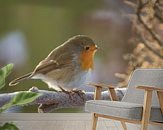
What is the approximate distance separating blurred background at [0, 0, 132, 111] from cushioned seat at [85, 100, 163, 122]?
1339mm

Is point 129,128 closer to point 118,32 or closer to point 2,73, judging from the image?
point 118,32

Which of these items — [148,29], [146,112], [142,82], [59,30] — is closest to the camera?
[146,112]

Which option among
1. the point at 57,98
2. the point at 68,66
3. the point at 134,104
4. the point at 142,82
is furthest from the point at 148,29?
the point at 134,104

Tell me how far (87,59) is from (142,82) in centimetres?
→ 67

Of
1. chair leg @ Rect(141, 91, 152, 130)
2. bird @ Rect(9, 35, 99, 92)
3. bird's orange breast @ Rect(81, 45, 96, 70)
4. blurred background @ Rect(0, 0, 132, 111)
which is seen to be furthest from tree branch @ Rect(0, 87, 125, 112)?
chair leg @ Rect(141, 91, 152, 130)

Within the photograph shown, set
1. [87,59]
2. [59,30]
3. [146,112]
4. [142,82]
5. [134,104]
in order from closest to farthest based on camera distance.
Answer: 1. [146,112]
2. [134,104]
3. [142,82]
4. [87,59]
5. [59,30]

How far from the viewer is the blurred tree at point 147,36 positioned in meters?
4.50

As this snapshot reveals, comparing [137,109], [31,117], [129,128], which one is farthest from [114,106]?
[31,117]

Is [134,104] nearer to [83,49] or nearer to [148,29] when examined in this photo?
[83,49]

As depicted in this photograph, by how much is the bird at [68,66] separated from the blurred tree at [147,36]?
2.47 ft

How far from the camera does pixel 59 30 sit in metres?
4.65

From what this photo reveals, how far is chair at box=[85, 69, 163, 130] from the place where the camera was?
293cm

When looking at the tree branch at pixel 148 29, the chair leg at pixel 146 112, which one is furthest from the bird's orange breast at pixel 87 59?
the chair leg at pixel 146 112

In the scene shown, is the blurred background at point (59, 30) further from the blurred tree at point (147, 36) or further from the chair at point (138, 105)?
the chair at point (138, 105)
